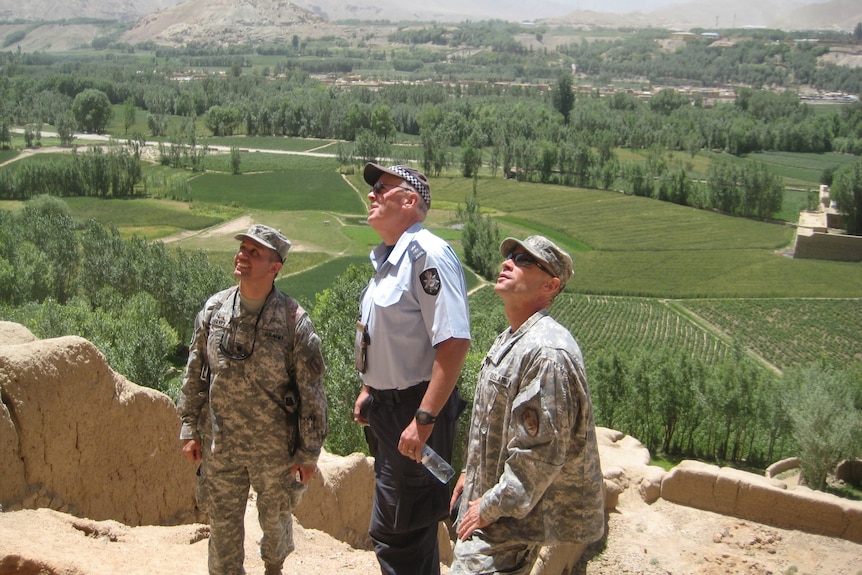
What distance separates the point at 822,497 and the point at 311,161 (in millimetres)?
94029

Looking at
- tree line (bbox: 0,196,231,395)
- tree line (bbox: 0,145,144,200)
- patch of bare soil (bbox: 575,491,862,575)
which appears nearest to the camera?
patch of bare soil (bbox: 575,491,862,575)

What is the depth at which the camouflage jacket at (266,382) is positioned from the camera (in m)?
6.22

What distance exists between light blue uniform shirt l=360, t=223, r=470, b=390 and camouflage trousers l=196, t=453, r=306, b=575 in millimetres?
1032

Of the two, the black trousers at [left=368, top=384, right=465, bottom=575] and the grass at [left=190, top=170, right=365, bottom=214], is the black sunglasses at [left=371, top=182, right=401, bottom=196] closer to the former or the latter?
the black trousers at [left=368, top=384, right=465, bottom=575]

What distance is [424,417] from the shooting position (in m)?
5.81

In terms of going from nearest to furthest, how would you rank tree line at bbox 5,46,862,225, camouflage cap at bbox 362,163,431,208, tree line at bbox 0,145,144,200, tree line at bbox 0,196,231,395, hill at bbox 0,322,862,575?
camouflage cap at bbox 362,163,431,208
hill at bbox 0,322,862,575
tree line at bbox 0,196,231,395
tree line at bbox 0,145,144,200
tree line at bbox 5,46,862,225

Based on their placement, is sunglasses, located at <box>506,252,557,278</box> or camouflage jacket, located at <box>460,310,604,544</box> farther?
sunglasses, located at <box>506,252,557,278</box>

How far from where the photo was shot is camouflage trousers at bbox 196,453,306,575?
6.35m

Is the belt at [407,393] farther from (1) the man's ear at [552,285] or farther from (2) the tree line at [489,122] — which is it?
(2) the tree line at [489,122]

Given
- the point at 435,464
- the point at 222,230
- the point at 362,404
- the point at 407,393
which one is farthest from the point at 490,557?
the point at 222,230

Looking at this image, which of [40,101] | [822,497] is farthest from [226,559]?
[40,101]

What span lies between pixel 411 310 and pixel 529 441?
4.42ft

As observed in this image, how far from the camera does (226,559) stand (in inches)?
252

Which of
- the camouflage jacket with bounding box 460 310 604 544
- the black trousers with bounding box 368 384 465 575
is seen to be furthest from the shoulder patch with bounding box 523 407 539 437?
the black trousers with bounding box 368 384 465 575
